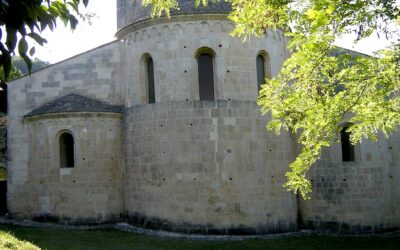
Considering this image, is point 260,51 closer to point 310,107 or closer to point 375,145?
point 375,145

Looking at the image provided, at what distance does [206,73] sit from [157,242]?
5301 mm

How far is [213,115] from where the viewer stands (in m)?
12.8

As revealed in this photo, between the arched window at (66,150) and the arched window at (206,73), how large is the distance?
4944 mm

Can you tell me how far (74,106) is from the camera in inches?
570

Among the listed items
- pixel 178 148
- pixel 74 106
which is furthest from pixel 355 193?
pixel 74 106

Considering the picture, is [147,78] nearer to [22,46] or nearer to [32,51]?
[32,51]

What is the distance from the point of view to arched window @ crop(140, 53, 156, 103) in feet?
45.3

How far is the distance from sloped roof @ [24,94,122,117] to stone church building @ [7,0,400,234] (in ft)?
0.20

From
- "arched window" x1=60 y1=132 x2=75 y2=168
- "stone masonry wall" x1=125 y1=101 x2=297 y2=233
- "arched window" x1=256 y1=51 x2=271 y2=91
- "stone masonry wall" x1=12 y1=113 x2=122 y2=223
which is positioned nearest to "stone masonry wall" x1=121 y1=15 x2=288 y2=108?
"arched window" x1=256 y1=51 x2=271 y2=91

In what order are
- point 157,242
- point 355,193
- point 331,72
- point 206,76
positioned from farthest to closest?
point 355,193
point 206,76
point 157,242
point 331,72

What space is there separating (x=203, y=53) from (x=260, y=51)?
1.85m

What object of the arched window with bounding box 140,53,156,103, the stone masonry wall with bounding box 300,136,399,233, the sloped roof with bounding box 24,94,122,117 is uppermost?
the arched window with bounding box 140,53,156,103

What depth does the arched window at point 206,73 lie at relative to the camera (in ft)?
43.3

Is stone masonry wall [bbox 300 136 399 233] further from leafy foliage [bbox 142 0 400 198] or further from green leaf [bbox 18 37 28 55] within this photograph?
green leaf [bbox 18 37 28 55]
